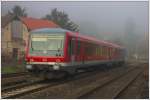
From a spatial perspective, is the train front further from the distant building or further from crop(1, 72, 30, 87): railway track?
the distant building

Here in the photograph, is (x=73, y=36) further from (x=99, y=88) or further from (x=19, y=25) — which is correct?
(x=19, y=25)

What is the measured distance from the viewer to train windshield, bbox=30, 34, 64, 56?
16.2 m

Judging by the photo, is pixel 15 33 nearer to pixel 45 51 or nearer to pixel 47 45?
pixel 47 45

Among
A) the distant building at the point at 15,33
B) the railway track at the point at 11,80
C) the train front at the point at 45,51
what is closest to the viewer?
the railway track at the point at 11,80

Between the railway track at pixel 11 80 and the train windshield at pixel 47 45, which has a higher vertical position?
the train windshield at pixel 47 45

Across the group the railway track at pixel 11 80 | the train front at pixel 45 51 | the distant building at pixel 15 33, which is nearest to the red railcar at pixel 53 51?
the train front at pixel 45 51

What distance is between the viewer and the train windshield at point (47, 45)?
16.2m

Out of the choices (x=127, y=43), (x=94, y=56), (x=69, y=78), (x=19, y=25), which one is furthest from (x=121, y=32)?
(x=69, y=78)

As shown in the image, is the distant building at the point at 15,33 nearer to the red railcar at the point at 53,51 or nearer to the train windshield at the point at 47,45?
the red railcar at the point at 53,51

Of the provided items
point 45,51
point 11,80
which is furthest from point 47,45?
point 11,80

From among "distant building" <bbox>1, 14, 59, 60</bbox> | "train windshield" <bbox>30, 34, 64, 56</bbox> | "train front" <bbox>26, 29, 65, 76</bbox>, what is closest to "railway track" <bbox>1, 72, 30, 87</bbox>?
"train front" <bbox>26, 29, 65, 76</bbox>

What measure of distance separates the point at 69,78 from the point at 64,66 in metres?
1.92

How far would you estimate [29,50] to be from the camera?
54.6ft

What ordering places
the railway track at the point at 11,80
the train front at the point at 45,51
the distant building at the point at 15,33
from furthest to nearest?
the distant building at the point at 15,33
the train front at the point at 45,51
the railway track at the point at 11,80
